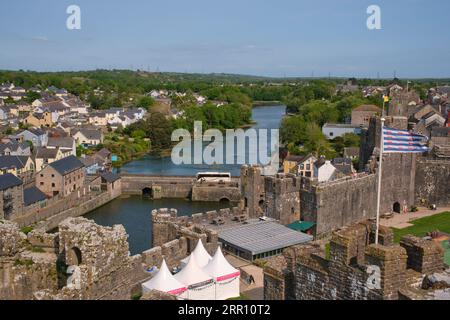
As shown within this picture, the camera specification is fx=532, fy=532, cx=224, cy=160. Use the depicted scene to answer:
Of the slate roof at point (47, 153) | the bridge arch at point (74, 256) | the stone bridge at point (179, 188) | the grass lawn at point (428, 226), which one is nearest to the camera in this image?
the bridge arch at point (74, 256)

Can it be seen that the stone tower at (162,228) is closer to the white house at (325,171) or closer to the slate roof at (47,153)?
the white house at (325,171)

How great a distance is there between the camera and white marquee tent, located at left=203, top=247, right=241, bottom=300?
759 inches

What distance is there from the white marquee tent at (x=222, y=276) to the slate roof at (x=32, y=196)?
969 inches

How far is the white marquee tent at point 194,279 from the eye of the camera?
725 inches

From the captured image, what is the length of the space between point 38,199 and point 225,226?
20735 mm

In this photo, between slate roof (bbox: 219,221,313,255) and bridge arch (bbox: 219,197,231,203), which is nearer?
slate roof (bbox: 219,221,313,255)

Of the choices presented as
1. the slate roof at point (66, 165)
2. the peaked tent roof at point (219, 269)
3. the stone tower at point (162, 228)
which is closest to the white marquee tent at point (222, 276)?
the peaked tent roof at point (219, 269)

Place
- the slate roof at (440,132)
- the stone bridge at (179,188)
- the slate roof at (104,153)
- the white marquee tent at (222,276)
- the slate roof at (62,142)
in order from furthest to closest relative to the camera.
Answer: the slate roof at (104,153), the slate roof at (62,142), the slate roof at (440,132), the stone bridge at (179,188), the white marquee tent at (222,276)

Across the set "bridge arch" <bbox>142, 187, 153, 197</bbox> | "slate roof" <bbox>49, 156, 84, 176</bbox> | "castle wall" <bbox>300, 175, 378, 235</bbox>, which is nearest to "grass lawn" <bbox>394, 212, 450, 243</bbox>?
"castle wall" <bbox>300, 175, 378, 235</bbox>

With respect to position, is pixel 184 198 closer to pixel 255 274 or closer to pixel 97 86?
pixel 255 274

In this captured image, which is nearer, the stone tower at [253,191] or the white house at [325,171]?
the stone tower at [253,191]

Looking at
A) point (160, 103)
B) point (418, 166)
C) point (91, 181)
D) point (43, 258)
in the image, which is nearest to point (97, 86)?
point (160, 103)

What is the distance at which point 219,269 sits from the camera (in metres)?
19.4

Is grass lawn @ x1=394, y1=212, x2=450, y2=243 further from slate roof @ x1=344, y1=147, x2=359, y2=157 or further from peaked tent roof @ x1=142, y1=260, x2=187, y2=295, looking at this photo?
slate roof @ x1=344, y1=147, x2=359, y2=157
